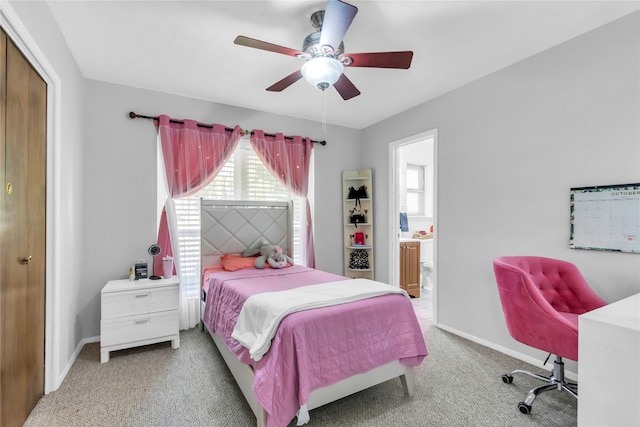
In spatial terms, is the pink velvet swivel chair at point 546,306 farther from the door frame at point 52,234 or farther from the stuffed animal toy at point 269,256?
the door frame at point 52,234

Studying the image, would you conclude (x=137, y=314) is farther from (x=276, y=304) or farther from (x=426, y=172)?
(x=426, y=172)

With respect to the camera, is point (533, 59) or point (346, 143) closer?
point (533, 59)

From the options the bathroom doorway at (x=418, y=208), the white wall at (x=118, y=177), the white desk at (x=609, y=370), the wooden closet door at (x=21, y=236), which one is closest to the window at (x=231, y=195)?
the white wall at (x=118, y=177)

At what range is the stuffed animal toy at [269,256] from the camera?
11.4 feet

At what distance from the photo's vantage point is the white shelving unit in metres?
4.57

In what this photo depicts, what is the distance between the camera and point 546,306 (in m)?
1.95

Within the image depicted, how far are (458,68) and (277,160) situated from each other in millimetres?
2307

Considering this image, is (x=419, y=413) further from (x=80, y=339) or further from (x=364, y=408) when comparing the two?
(x=80, y=339)

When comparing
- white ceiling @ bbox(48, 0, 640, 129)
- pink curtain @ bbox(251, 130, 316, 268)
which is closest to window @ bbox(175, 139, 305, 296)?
pink curtain @ bbox(251, 130, 316, 268)

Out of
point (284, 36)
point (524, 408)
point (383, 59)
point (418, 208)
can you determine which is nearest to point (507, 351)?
point (524, 408)

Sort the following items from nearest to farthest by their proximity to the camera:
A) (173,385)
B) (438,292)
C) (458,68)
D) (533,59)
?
(173,385), (533,59), (458,68), (438,292)

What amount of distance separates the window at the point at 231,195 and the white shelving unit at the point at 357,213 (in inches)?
29.6

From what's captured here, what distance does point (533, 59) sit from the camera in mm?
2666

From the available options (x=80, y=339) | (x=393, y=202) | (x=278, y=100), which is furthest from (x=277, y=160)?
(x=80, y=339)
